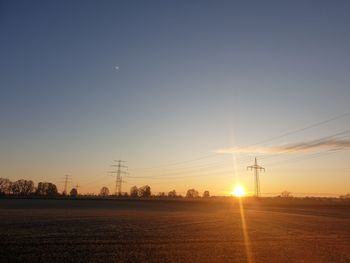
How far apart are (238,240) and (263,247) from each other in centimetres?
273

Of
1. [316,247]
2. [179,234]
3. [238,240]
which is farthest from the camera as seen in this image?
[179,234]

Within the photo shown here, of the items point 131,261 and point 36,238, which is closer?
point 131,261

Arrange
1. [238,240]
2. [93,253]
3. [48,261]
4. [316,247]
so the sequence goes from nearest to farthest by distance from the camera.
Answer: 1. [48,261]
2. [93,253]
3. [316,247]
4. [238,240]

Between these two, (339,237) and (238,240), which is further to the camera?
(339,237)

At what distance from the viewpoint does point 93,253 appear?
19.2 metres

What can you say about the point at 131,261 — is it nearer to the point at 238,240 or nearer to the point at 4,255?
the point at 4,255

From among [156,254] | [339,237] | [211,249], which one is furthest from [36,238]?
[339,237]

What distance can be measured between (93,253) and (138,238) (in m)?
5.84

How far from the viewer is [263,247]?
22562 mm

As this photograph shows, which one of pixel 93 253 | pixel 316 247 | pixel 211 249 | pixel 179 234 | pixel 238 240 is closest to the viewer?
pixel 93 253

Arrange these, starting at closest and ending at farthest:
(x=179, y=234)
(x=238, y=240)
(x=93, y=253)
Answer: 1. (x=93, y=253)
2. (x=238, y=240)
3. (x=179, y=234)

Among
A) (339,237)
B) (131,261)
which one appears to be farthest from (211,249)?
(339,237)

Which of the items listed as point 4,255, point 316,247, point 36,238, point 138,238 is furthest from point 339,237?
point 4,255

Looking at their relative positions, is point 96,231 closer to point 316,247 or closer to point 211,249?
point 211,249
